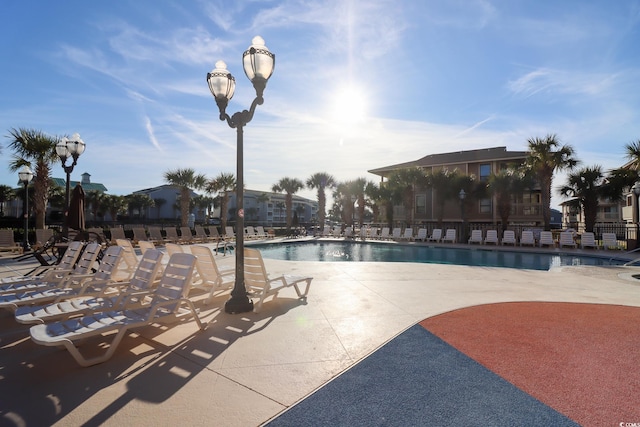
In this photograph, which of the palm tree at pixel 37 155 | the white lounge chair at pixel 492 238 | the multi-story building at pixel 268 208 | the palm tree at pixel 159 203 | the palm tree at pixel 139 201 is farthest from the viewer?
the multi-story building at pixel 268 208

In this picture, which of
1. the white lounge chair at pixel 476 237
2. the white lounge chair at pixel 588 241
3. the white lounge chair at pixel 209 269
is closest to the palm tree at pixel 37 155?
the white lounge chair at pixel 209 269

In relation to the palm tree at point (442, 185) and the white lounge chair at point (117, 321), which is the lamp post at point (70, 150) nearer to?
the white lounge chair at point (117, 321)

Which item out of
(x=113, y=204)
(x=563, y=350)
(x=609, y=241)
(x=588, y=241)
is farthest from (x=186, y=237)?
(x=113, y=204)

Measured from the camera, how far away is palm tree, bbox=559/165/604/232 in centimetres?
2059

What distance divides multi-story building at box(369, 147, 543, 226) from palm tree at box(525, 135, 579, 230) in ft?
23.9

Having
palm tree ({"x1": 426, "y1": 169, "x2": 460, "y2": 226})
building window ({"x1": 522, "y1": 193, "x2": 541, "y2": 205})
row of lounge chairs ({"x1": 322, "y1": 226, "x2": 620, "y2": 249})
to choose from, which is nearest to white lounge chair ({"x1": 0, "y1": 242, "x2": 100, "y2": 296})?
row of lounge chairs ({"x1": 322, "y1": 226, "x2": 620, "y2": 249})

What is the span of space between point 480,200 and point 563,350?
30.8m

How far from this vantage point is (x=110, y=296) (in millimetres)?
4988

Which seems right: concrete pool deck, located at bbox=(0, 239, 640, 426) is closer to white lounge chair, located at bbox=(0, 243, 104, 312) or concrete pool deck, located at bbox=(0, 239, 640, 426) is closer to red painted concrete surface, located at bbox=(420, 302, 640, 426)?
white lounge chair, located at bbox=(0, 243, 104, 312)

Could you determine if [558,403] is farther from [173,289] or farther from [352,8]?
[352,8]

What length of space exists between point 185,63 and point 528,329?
1080 cm

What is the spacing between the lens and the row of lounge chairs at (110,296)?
328cm

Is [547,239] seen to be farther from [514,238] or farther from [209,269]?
[209,269]

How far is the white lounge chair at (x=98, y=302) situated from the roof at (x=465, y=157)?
30.4m
